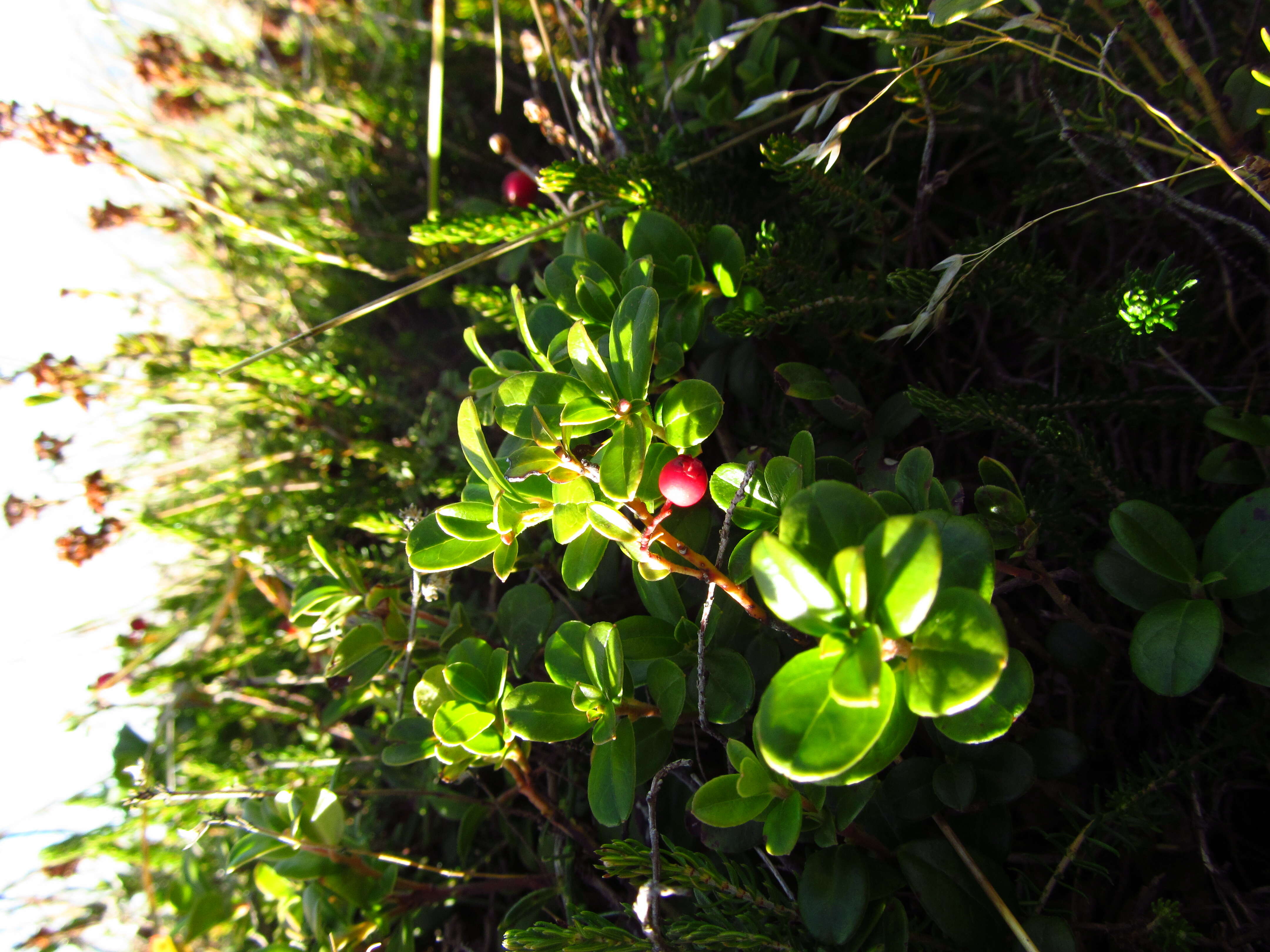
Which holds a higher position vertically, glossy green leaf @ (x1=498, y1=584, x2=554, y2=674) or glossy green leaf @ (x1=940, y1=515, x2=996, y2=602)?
glossy green leaf @ (x1=940, y1=515, x2=996, y2=602)

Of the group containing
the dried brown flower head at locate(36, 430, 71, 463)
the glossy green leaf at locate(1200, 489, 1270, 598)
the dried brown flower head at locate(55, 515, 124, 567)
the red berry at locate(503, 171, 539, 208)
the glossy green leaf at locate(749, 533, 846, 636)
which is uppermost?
the red berry at locate(503, 171, 539, 208)

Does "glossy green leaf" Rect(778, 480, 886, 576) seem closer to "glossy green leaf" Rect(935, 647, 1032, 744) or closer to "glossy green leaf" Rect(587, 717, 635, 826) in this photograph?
"glossy green leaf" Rect(935, 647, 1032, 744)

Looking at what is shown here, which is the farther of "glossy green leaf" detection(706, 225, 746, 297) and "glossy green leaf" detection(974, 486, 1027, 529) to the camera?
"glossy green leaf" detection(706, 225, 746, 297)

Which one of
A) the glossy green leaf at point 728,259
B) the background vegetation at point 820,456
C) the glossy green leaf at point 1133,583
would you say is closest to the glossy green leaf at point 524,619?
the background vegetation at point 820,456

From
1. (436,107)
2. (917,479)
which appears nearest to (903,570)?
(917,479)

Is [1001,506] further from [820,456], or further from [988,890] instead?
[988,890]

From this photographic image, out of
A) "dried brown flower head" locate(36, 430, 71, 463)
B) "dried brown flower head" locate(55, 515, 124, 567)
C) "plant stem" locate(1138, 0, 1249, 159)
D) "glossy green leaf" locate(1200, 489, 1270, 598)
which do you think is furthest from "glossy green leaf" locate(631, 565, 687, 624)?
"dried brown flower head" locate(36, 430, 71, 463)

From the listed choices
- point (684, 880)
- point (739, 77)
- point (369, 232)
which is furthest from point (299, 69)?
point (684, 880)

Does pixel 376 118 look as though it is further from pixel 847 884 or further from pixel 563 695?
pixel 847 884
